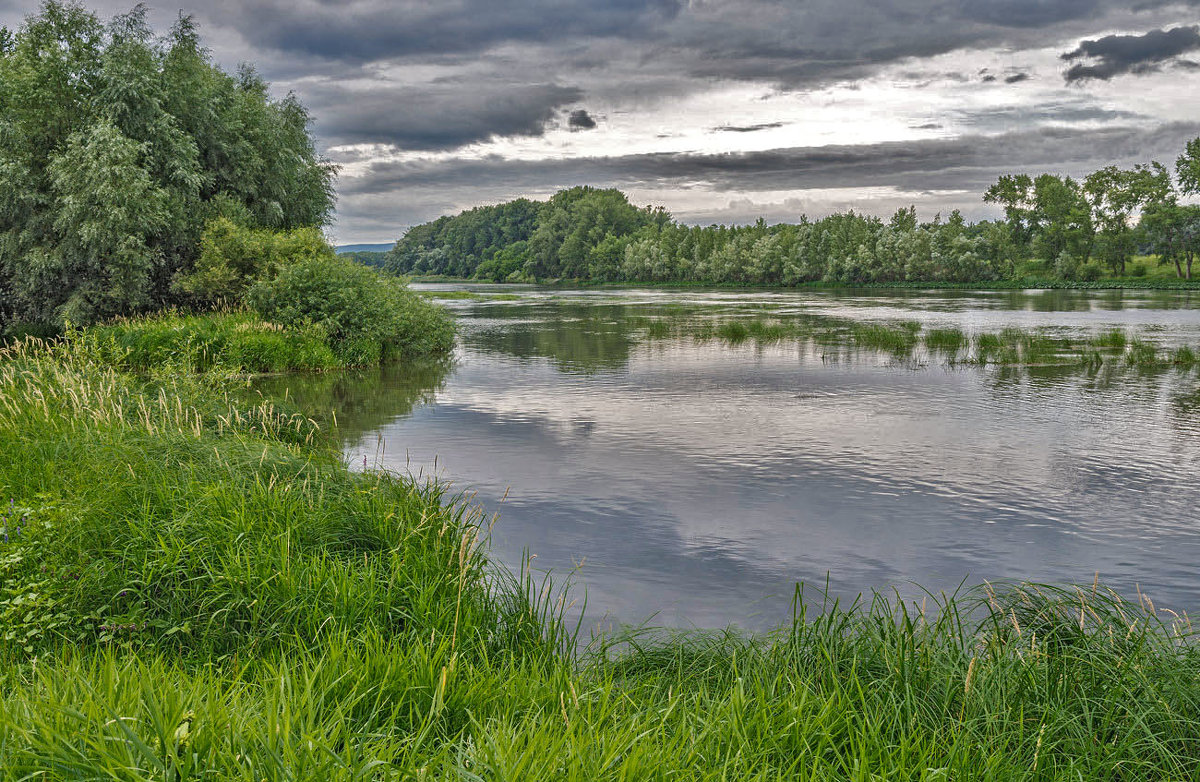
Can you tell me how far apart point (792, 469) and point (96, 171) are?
24673 mm

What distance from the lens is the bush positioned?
2597 cm

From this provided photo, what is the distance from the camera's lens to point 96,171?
84.4 feet

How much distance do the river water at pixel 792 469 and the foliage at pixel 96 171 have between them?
33.6ft

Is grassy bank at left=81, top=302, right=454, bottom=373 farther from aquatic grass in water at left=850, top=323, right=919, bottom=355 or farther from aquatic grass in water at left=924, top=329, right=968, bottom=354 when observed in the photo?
aquatic grass in water at left=924, top=329, right=968, bottom=354

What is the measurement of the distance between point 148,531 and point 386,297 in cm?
2274

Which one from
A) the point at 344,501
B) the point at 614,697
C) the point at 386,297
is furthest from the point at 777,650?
the point at 386,297

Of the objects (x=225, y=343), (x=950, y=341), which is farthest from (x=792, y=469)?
(x=950, y=341)

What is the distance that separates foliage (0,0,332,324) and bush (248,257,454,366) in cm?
504

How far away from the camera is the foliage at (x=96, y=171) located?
86.5ft

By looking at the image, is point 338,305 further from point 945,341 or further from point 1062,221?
point 1062,221

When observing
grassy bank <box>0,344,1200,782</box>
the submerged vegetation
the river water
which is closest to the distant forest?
the submerged vegetation

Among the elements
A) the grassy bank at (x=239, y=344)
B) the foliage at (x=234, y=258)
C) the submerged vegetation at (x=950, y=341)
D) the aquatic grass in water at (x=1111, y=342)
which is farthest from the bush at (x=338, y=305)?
the aquatic grass in water at (x=1111, y=342)

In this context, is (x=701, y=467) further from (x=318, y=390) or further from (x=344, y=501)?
(x=318, y=390)

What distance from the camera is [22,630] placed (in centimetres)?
508
